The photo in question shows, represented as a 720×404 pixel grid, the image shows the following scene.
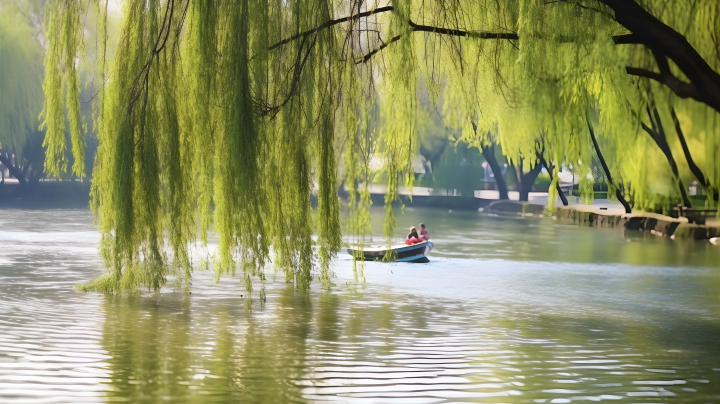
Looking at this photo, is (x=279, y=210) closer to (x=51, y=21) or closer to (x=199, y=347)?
(x=199, y=347)

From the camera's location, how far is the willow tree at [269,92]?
366 inches

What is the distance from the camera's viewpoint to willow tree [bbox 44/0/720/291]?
929cm

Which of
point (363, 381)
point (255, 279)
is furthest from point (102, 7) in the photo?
point (255, 279)

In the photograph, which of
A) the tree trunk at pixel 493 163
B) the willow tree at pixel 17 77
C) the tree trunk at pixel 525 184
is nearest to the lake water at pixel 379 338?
the willow tree at pixel 17 77

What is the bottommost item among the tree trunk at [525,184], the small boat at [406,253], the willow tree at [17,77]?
the small boat at [406,253]

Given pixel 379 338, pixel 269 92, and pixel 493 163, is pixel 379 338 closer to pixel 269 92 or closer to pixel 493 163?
pixel 269 92

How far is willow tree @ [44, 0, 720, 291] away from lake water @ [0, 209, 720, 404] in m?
1.06

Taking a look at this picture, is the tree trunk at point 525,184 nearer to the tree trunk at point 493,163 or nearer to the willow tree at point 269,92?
the tree trunk at point 493,163

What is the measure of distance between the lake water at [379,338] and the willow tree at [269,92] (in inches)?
41.6

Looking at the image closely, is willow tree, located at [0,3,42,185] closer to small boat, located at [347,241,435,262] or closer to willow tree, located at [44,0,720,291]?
small boat, located at [347,241,435,262]

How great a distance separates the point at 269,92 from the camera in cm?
957

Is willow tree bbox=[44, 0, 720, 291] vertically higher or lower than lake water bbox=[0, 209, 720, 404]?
higher

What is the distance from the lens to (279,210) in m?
9.67

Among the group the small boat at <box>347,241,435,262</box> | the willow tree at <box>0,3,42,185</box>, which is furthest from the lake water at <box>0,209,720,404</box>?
the willow tree at <box>0,3,42,185</box>
